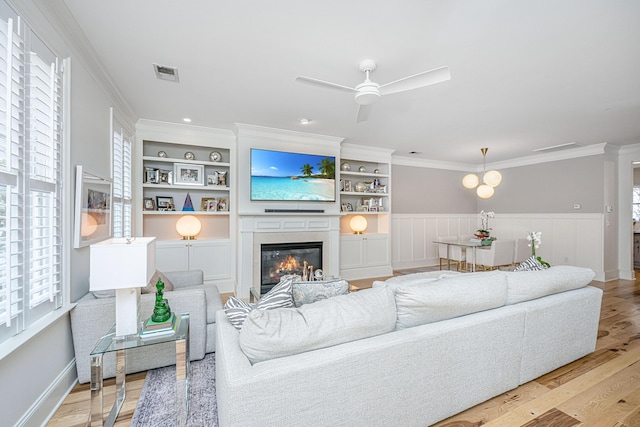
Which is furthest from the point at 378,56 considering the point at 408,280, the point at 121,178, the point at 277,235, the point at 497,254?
the point at 497,254

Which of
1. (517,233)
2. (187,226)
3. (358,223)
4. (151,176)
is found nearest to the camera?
(151,176)

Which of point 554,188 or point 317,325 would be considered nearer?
point 317,325

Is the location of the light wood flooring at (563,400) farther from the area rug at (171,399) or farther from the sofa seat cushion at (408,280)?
the sofa seat cushion at (408,280)

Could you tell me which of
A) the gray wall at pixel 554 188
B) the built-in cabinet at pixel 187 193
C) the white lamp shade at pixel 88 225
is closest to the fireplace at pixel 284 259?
the built-in cabinet at pixel 187 193

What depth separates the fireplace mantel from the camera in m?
4.19

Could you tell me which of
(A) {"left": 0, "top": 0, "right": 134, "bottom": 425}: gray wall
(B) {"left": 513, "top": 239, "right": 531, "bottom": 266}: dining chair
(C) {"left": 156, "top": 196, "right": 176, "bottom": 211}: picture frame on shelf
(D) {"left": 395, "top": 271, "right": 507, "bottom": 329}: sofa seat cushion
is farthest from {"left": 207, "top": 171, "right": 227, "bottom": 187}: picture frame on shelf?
(B) {"left": 513, "top": 239, "right": 531, "bottom": 266}: dining chair

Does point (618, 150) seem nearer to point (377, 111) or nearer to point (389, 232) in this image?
point (389, 232)

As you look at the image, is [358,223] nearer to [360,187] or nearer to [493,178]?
[360,187]

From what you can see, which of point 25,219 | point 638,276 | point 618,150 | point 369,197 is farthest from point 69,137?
point 638,276

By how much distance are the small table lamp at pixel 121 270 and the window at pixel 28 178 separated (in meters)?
0.35

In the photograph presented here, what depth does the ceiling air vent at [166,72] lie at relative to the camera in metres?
2.54

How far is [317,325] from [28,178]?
5.72ft

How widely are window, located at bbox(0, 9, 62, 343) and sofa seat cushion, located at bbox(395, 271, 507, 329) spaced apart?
1.98 m

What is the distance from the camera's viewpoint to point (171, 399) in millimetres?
1878
